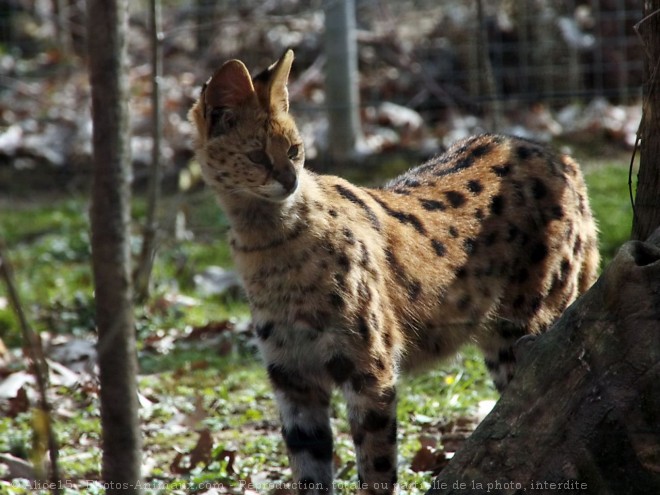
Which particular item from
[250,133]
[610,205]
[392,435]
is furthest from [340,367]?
[610,205]

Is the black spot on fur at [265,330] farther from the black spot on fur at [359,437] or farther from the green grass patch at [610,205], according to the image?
the green grass patch at [610,205]

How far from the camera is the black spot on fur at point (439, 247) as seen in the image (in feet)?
15.5

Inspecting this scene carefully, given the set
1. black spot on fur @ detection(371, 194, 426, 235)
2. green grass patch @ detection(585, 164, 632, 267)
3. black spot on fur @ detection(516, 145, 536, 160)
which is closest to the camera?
black spot on fur @ detection(371, 194, 426, 235)

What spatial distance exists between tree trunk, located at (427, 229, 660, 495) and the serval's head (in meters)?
1.30

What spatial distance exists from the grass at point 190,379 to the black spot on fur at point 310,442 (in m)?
0.30

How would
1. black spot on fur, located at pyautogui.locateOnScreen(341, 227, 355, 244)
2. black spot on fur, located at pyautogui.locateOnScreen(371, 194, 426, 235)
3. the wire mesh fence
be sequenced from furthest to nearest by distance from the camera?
the wire mesh fence → black spot on fur, located at pyautogui.locateOnScreen(371, 194, 426, 235) → black spot on fur, located at pyautogui.locateOnScreen(341, 227, 355, 244)

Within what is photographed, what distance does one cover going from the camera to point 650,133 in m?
4.10

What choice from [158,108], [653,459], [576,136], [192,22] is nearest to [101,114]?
[653,459]

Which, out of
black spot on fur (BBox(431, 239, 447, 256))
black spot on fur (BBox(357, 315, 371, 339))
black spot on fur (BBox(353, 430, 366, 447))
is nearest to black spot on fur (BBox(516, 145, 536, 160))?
black spot on fur (BBox(431, 239, 447, 256))

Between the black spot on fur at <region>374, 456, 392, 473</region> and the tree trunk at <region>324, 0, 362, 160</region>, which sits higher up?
the tree trunk at <region>324, 0, 362, 160</region>

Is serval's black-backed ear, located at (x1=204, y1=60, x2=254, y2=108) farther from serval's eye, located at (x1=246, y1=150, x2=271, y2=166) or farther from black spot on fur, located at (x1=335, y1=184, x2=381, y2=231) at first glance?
black spot on fur, located at (x1=335, y1=184, x2=381, y2=231)

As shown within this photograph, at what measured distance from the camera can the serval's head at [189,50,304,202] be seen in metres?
4.14

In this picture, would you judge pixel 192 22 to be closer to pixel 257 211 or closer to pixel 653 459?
pixel 257 211

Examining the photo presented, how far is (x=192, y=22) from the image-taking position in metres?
11.9
